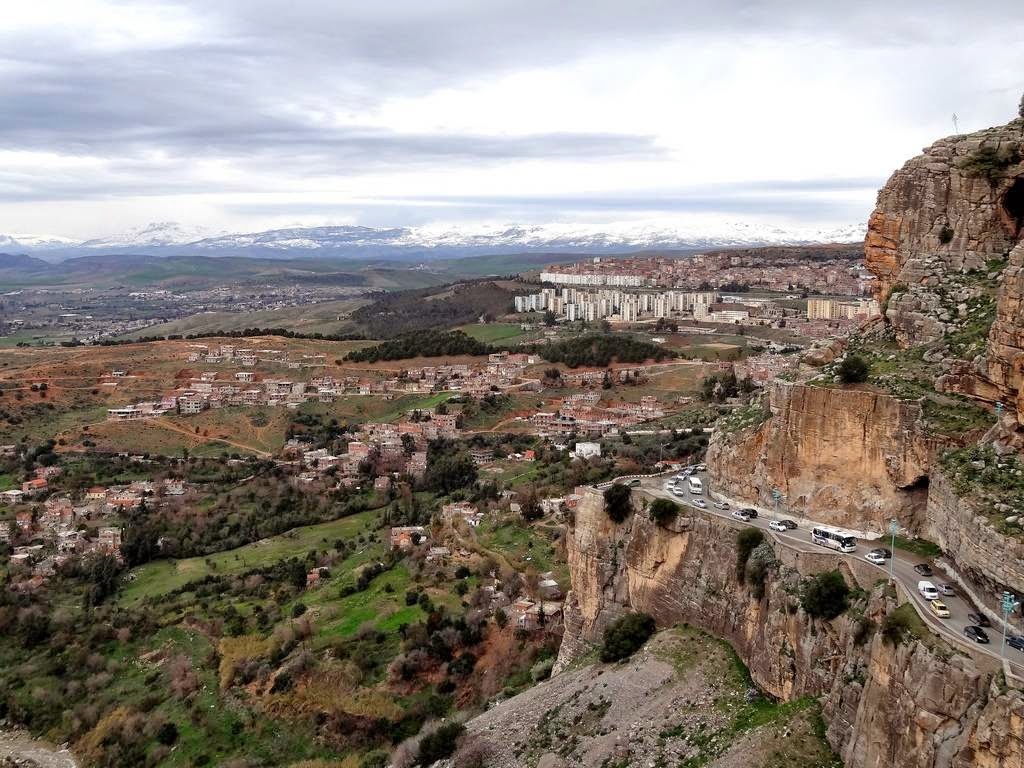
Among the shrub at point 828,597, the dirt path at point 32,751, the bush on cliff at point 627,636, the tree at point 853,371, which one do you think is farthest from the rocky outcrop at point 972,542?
the dirt path at point 32,751

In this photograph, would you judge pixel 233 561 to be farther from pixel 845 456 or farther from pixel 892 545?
pixel 892 545

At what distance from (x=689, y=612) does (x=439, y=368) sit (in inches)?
2737

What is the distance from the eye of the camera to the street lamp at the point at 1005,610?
13598 millimetres

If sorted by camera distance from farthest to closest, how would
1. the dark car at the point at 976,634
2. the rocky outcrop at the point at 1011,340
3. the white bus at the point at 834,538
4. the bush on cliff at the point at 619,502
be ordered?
the bush on cliff at the point at 619,502 < the white bus at the point at 834,538 < the rocky outcrop at the point at 1011,340 < the dark car at the point at 976,634

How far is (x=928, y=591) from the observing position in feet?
51.7

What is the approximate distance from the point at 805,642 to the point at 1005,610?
502cm

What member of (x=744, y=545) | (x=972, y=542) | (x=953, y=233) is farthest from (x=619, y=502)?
(x=953, y=233)

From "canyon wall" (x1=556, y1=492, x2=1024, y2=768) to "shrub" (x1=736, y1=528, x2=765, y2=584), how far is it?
27 centimetres

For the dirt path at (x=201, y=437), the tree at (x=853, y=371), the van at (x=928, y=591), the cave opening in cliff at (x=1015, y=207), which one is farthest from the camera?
the dirt path at (x=201, y=437)

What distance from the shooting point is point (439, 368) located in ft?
299

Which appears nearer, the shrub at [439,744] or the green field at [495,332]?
the shrub at [439,744]

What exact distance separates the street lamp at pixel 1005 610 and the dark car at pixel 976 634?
0.87 feet

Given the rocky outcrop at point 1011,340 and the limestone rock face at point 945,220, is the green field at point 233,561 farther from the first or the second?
the rocky outcrop at point 1011,340

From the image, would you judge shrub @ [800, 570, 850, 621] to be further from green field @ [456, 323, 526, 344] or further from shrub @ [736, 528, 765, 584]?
green field @ [456, 323, 526, 344]
